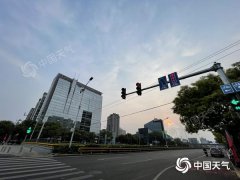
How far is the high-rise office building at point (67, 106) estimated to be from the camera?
106144 mm

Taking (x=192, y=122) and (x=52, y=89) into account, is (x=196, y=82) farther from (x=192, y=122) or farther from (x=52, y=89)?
(x=52, y=89)

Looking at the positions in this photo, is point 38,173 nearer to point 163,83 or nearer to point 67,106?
point 163,83

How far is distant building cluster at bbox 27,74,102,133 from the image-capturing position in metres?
106

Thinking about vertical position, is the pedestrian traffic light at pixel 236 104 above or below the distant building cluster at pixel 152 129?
below

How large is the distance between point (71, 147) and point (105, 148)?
6557 mm

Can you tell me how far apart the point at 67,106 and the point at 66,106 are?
808 millimetres

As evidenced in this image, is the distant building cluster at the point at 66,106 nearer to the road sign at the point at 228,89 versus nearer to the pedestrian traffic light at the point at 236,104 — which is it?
the road sign at the point at 228,89

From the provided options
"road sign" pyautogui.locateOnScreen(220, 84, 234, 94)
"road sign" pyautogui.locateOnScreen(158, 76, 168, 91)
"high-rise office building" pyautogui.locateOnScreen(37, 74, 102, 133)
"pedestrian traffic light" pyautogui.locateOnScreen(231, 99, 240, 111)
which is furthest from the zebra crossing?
"high-rise office building" pyautogui.locateOnScreen(37, 74, 102, 133)

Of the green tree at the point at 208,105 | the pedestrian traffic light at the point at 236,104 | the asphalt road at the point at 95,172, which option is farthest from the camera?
the green tree at the point at 208,105

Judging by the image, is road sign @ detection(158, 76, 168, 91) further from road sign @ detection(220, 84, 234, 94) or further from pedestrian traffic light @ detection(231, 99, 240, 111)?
pedestrian traffic light @ detection(231, 99, 240, 111)

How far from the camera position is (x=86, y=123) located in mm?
126438

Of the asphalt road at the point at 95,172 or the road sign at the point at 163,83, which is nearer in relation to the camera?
the asphalt road at the point at 95,172

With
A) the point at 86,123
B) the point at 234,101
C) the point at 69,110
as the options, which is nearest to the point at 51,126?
the point at 69,110

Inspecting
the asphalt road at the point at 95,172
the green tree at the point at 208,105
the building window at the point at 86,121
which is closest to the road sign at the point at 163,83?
the asphalt road at the point at 95,172
